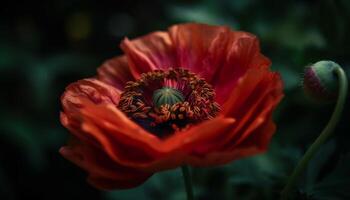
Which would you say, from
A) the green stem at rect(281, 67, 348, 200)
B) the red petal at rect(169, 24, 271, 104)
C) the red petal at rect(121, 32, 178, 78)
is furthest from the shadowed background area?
the red petal at rect(121, 32, 178, 78)

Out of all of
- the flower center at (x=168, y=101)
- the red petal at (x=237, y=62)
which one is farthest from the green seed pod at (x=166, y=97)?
the red petal at (x=237, y=62)

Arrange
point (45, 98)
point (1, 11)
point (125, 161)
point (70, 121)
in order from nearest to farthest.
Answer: point (125, 161) < point (70, 121) < point (45, 98) < point (1, 11)

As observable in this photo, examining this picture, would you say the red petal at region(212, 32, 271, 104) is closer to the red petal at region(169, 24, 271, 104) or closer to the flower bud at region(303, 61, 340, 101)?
the red petal at region(169, 24, 271, 104)

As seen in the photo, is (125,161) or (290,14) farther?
(290,14)

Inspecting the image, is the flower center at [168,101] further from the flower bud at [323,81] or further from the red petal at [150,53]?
the flower bud at [323,81]

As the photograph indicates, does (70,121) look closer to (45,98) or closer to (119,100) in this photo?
(119,100)

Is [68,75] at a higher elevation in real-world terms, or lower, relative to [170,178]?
higher

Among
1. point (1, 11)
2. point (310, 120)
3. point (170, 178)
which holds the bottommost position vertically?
point (170, 178)

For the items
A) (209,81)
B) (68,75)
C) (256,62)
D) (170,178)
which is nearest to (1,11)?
(68,75)

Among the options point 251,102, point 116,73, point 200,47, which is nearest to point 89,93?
point 116,73
